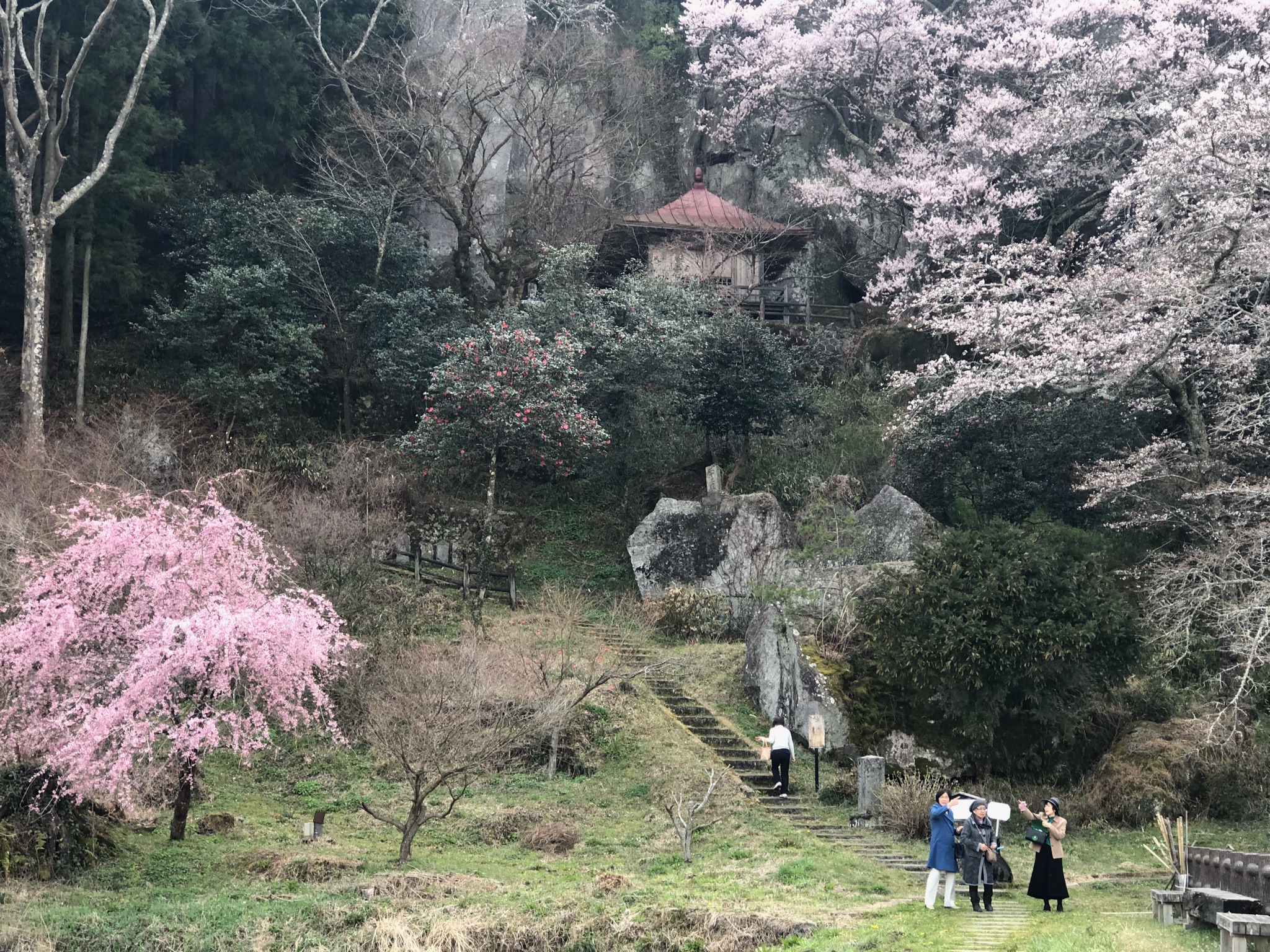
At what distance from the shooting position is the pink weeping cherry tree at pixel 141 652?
11.7m

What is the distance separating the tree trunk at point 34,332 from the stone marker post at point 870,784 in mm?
16387

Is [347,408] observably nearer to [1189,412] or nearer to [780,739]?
[780,739]

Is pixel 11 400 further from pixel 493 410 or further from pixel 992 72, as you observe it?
pixel 992 72

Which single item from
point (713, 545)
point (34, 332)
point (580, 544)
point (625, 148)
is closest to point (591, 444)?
point (713, 545)

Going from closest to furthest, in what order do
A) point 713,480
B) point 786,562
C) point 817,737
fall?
point 817,737, point 786,562, point 713,480

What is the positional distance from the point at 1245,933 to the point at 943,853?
335cm

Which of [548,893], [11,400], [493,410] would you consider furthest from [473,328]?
[548,893]

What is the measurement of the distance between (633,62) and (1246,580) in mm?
24351

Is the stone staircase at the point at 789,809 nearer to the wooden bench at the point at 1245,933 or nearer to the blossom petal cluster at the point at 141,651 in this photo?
the wooden bench at the point at 1245,933

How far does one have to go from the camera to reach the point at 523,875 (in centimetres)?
1313

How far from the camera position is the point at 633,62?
3397 centimetres

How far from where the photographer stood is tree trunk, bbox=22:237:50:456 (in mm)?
22844

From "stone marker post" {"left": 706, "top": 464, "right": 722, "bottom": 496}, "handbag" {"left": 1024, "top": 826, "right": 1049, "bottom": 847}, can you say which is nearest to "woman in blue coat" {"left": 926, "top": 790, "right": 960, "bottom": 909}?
"handbag" {"left": 1024, "top": 826, "right": 1049, "bottom": 847}

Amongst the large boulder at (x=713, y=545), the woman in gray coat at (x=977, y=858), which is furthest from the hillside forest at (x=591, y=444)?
the woman in gray coat at (x=977, y=858)
